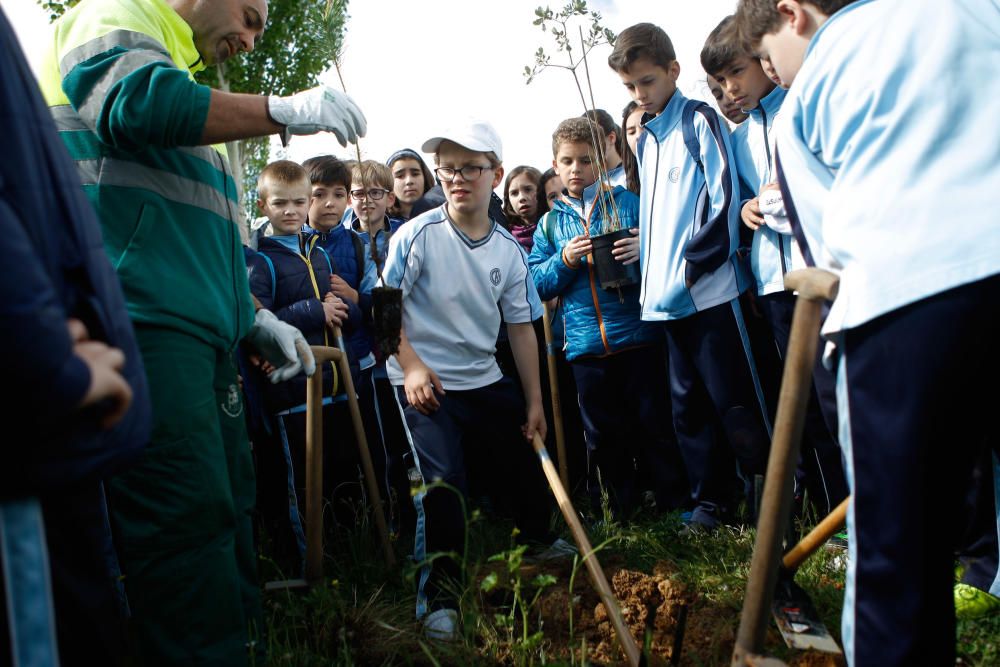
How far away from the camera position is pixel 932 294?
1.46m

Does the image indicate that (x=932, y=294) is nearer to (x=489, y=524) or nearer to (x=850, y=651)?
(x=850, y=651)

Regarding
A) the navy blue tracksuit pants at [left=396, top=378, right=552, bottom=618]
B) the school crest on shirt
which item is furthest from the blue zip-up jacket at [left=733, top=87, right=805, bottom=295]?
the school crest on shirt

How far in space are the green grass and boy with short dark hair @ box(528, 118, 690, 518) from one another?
1.43 feet

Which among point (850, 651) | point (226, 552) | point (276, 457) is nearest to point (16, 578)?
point (226, 552)

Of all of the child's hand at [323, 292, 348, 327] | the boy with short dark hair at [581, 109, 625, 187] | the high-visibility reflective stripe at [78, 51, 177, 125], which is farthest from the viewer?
the boy with short dark hair at [581, 109, 625, 187]

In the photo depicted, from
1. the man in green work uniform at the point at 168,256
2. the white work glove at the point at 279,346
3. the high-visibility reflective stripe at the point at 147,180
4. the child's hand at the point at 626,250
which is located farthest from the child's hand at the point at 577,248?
the high-visibility reflective stripe at the point at 147,180

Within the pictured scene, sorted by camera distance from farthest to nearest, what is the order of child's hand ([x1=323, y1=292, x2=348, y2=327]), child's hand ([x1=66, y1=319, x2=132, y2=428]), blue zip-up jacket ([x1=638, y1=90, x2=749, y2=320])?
child's hand ([x1=323, y1=292, x2=348, y2=327])
blue zip-up jacket ([x1=638, y1=90, x2=749, y2=320])
child's hand ([x1=66, y1=319, x2=132, y2=428])

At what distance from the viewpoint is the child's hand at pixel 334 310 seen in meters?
3.79

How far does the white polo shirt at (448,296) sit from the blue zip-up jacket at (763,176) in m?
1.14

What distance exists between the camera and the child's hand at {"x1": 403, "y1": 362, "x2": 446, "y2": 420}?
2979 mm

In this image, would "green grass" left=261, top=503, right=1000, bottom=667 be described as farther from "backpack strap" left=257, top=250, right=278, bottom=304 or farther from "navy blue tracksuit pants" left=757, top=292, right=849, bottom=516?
"backpack strap" left=257, top=250, right=278, bottom=304

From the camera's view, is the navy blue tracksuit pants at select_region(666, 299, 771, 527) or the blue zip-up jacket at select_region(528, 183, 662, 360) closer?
the navy blue tracksuit pants at select_region(666, 299, 771, 527)

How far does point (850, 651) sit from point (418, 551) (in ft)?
5.68

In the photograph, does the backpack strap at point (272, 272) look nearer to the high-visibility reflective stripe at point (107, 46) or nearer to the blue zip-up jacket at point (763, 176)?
the high-visibility reflective stripe at point (107, 46)
